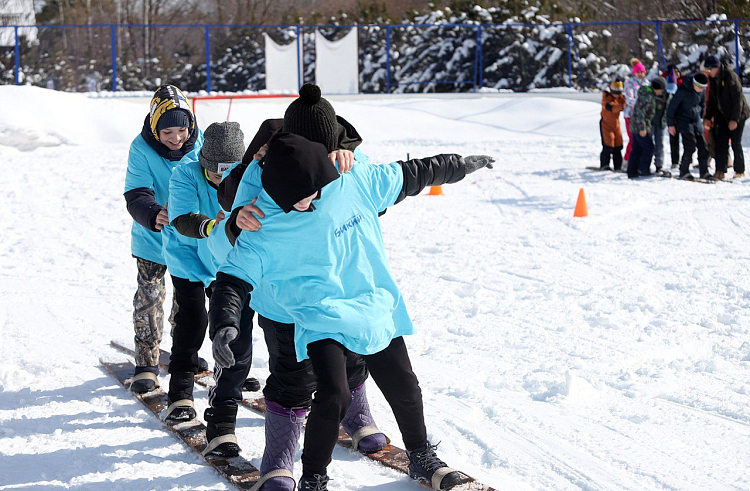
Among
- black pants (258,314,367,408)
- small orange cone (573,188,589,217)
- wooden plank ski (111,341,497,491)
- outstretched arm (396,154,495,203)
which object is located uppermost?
outstretched arm (396,154,495,203)

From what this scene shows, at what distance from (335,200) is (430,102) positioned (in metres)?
19.2

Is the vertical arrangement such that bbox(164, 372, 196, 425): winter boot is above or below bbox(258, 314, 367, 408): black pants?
below

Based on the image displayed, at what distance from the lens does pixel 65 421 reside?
12.8 feet

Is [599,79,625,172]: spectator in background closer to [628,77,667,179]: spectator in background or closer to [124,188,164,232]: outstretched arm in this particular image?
[628,77,667,179]: spectator in background

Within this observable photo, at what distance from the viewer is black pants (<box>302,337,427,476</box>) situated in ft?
9.03

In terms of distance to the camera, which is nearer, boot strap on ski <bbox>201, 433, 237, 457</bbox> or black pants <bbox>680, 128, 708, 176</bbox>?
boot strap on ski <bbox>201, 433, 237, 457</bbox>

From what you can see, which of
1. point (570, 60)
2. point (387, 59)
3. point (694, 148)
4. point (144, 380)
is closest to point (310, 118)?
point (144, 380)

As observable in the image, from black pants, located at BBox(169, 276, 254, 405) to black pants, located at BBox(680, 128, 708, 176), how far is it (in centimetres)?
878

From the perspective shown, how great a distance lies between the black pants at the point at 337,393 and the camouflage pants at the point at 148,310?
1.65 m

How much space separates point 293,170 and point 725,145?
9.75 m

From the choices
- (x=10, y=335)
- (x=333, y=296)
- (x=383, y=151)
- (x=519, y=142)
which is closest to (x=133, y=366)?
(x=10, y=335)

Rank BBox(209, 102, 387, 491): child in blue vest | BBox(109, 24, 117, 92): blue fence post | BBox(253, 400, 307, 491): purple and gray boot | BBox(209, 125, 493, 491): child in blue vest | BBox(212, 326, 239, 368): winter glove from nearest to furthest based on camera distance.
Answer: BBox(212, 326, 239, 368): winter glove, BBox(209, 125, 493, 491): child in blue vest, BBox(209, 102, 387, 491): child in blue vest, BBox(253, 400, 307, 491): purple and gray boot, BBox(109, 24, 117, 92): blue fence post

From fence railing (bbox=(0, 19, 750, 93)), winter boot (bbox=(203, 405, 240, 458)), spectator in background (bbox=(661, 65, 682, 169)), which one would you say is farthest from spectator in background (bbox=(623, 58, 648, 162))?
fence railing (bbox=(0, 19, 750, 93))

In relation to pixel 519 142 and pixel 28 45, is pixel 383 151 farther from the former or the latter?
pixel 28 45
